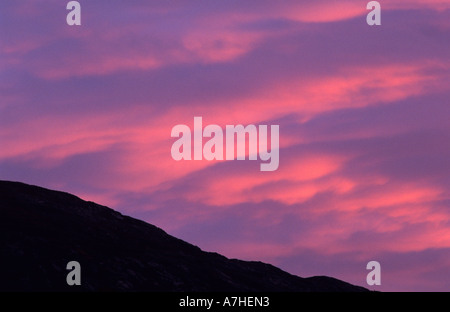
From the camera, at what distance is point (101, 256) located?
154000 mm

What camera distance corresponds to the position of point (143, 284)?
490ft

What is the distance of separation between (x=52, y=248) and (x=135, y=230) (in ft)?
110

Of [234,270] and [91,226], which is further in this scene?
[234,270]

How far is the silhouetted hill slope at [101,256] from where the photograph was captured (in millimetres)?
142750

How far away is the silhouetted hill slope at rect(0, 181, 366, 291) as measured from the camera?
142750 millimetres
